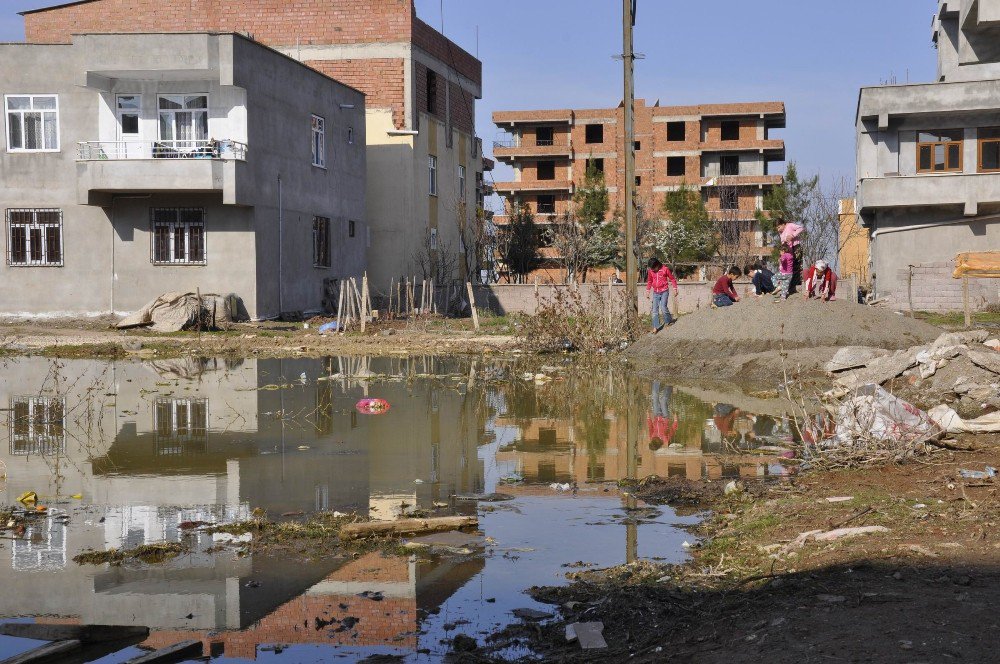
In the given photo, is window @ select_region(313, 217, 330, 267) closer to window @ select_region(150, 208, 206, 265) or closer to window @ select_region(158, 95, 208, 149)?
window @ select_region(150, 208, 206, 265)

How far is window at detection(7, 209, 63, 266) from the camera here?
30156mm

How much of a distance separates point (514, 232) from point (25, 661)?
51.9 metres

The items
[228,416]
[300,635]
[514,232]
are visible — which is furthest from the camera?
[514,232]

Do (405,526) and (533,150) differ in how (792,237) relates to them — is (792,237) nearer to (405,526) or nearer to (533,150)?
(405,526)

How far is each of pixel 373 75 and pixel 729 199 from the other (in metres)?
38.7

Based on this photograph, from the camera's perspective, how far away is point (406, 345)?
2480cm

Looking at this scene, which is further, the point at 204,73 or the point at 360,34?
the point at 360,34

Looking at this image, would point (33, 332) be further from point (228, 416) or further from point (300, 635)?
point (300, 635)

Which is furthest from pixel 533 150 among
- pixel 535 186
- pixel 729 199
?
pixel 729 199

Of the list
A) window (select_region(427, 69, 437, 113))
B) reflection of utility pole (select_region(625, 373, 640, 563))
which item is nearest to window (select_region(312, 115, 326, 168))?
window (select_region(427, 69, 437, 113))

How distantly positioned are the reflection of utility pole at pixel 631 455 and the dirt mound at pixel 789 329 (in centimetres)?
205

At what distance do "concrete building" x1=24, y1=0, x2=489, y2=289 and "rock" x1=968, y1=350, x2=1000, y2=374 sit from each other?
1082 inches

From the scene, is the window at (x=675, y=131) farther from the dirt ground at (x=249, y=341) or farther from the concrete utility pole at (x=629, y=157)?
the concrete utility pole at (x=629, y=157)

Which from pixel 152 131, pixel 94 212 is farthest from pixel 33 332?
pixel 152 131
